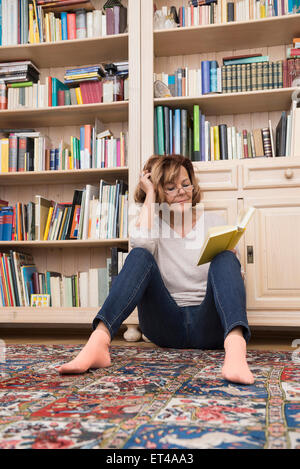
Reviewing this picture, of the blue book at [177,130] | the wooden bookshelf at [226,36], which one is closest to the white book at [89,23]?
the wooden bookshelf at [226,36]

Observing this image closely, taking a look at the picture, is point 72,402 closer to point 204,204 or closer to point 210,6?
point 204,204

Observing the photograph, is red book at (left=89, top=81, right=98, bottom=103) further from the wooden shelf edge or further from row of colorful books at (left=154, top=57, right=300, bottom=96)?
the wooden shelf edge

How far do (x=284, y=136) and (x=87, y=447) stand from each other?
2108 millimetres

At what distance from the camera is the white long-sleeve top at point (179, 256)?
1616 mm

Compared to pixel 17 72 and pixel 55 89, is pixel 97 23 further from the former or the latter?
pixel 17 72

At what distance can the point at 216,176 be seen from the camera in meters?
2.28

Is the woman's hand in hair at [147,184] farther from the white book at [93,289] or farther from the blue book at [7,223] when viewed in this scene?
the blue book at [7,223]

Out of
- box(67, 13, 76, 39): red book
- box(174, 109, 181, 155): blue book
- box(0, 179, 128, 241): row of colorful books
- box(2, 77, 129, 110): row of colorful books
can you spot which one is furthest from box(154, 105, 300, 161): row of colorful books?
box(67, 13, 76, 39): red book

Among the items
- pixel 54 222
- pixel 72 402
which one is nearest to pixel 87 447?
pixel 72 402

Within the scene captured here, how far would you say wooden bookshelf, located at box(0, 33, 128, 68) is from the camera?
2.68 m

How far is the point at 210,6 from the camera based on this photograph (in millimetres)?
2609

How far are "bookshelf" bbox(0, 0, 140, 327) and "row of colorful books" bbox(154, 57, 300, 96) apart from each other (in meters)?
0.25

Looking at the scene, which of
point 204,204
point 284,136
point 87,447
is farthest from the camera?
point 284,136

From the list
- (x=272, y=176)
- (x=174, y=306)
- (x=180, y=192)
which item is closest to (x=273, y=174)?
(x=272, y=176)
